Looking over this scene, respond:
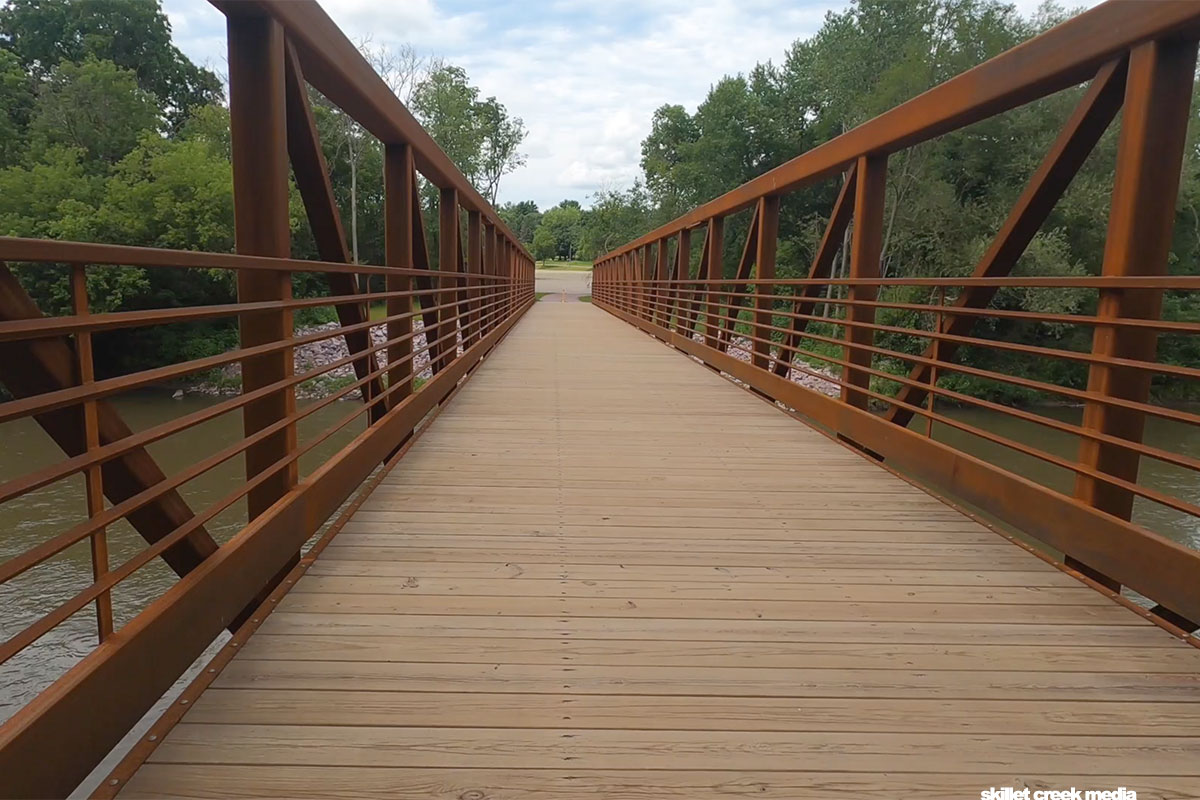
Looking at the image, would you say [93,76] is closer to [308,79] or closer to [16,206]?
[16,206]

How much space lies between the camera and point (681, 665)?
2186 mm

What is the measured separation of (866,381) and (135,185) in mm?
26381

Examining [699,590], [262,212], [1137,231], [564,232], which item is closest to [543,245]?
[564,232]

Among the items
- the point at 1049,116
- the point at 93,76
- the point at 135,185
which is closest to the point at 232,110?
the point at 1049,116

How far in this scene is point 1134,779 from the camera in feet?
5.66

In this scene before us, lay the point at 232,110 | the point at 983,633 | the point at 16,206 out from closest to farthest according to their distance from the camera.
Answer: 1. the point at 983,633
2. the point at 232,110
3. the point at 16,206

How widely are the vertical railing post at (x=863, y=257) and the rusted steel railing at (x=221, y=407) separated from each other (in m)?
2.91

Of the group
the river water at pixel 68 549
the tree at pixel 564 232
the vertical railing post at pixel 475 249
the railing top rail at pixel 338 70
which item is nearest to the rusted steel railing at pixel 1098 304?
the railing top rail at pixel 338 70

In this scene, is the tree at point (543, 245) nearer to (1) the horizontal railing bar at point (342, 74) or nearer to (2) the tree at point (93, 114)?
(2) the tree at point (93, 114)

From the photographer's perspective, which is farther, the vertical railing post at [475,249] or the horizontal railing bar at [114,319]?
the vertical railing post at [475,249]

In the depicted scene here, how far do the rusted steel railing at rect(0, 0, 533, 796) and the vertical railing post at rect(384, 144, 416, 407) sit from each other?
0.05ft

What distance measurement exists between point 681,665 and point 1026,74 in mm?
2978

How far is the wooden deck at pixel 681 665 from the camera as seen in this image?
1.72m

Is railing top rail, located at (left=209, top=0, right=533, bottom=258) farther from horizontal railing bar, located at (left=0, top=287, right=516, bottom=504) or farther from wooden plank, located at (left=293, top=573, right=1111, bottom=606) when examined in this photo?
wooden plank, located at (left=293, top=573, right=1111, bottom=606)
